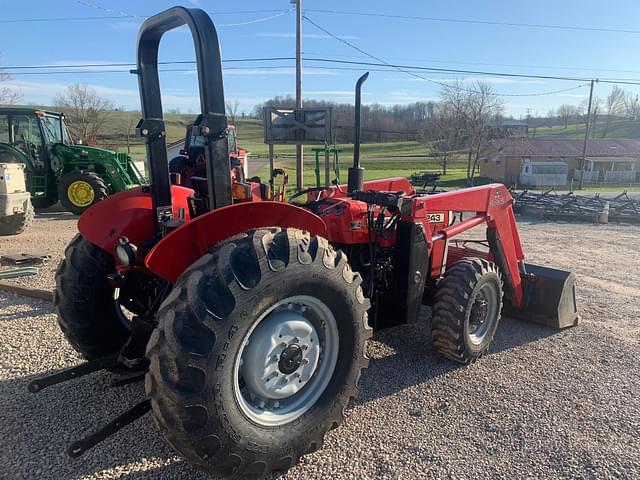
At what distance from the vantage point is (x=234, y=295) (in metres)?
2.24

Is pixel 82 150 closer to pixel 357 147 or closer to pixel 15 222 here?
pixel 15 222

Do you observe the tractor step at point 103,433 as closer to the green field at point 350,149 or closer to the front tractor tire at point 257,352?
the front tractor tire at point 257,352

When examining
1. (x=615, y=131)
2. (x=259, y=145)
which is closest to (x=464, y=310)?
(x=259, y=145)

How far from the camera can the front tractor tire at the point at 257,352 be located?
2174 mm

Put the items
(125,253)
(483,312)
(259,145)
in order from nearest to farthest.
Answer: (125,253) → (483,312) → (259,145)

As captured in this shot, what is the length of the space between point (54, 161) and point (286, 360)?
1224 cm

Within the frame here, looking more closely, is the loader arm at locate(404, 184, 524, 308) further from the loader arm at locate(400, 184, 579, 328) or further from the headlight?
the headlight

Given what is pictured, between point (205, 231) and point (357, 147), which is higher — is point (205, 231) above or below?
below

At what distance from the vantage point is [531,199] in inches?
637

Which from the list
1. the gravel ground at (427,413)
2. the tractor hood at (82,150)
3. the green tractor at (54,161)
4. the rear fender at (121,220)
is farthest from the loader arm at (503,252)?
the tractor hood at (82,150)

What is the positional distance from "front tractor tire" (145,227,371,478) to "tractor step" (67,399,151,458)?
43cm

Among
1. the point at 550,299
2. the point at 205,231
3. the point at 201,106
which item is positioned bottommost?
the point at 550,299

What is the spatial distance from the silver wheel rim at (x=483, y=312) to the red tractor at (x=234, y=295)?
0.07ft

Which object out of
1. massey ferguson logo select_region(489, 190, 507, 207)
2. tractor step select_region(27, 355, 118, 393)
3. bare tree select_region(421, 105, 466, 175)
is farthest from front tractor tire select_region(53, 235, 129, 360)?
bare tree select_region(421, 105, 466, 175)
